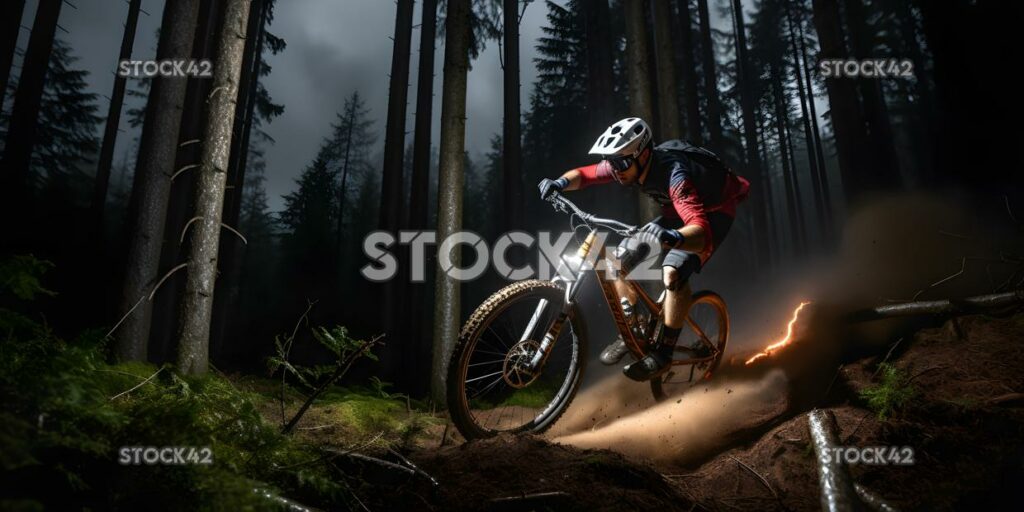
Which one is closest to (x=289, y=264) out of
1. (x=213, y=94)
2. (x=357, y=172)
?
(x=357, y=172)

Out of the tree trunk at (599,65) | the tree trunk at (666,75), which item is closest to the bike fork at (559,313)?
the tree trunk at (666,75)

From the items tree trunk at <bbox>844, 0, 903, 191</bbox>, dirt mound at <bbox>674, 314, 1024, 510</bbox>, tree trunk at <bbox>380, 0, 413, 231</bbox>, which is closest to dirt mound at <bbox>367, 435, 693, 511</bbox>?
dirt mound at <bbox>674, 314, 1024, 510</bbox>

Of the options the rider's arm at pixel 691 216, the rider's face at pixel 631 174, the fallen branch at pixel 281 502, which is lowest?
the fallen branch at pixel 281 502

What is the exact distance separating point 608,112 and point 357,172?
Answer: 34141 millimetres

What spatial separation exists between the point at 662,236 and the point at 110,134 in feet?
76.9

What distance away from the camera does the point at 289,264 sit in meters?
28.3

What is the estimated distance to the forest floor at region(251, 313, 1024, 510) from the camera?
2760mm

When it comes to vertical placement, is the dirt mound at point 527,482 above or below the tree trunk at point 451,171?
below

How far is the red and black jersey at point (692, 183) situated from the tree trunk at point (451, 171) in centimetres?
383

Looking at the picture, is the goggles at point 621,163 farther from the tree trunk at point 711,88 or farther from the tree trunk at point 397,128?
the tree trunk at point 711,88

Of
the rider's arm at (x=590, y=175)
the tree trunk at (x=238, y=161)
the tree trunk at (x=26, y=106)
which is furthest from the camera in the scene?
the tree trunk at (x=238, y=161)

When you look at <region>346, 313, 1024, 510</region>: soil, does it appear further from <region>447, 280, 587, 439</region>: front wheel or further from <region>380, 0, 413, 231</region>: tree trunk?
<region>380, 0, 413, 231</region>: tree trunk

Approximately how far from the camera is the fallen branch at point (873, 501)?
263 centimetres

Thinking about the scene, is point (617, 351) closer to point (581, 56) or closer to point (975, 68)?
point (975, 68)
